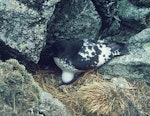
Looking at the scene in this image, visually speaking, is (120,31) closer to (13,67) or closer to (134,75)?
(134,75)

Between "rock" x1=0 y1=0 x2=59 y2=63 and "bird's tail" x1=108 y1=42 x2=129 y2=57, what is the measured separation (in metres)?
0.99

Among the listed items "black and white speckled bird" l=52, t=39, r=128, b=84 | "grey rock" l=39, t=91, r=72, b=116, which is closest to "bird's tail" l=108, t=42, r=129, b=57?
"black and white speckled bird" l=52, t=39, r=128, b=84

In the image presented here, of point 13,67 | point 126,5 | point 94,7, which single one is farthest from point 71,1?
point 13,67

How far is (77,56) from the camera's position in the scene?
4375 mm

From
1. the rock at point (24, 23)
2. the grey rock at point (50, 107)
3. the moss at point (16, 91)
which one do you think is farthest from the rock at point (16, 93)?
the rock at point (24, 23)

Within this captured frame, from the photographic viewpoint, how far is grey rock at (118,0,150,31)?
4.84 meters

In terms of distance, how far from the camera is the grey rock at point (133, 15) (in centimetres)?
484

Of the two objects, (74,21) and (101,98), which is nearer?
(101,98)

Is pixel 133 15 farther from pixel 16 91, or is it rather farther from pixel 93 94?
pixel 16 91

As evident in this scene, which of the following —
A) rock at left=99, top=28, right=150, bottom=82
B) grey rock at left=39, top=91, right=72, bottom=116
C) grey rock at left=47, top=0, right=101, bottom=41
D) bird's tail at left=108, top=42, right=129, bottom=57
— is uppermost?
grey rock at left=47, top=0, right=101, bottom=41

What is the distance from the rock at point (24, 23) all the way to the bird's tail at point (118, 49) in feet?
3.25

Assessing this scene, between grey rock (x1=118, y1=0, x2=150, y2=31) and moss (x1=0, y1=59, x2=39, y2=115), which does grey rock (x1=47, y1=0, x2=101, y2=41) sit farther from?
moss (x1=0, y1=59, x2=39, y2=115)

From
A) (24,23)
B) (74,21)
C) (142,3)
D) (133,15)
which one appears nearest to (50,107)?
(24,23)

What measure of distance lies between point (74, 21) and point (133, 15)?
2.75 feet
